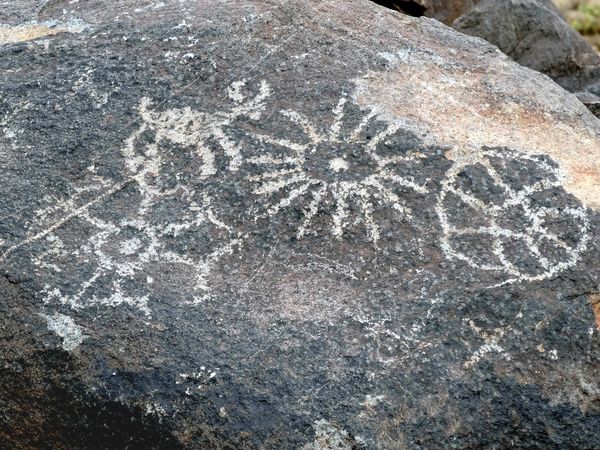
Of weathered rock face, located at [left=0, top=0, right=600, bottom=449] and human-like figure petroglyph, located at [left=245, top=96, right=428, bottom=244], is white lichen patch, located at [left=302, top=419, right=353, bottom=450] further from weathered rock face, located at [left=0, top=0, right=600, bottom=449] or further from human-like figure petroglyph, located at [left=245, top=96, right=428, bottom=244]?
human-like figure petroglyph, located at [left=245, top=96, right=428, bottom=244]

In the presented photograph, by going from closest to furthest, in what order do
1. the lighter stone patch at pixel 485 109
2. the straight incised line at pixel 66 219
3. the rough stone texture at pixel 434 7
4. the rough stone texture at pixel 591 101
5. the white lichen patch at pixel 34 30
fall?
the straight incised line at pixel 66 219 → the lighter stone patch at pixel 485 109 → the white lichen patch at pixel 34 30 → the rough stone texture at pixel 591 101 → the rough stone texture at pixel 434 7

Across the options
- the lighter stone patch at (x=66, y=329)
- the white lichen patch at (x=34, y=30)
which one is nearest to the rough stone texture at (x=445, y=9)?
the white lichen patch at (x=34, y=30)

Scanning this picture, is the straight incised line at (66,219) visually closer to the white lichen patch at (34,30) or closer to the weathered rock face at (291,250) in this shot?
the weathered rock face at (291,250)

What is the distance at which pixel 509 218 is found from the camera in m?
2.52

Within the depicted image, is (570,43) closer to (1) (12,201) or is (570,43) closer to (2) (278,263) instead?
(2) (278,263)

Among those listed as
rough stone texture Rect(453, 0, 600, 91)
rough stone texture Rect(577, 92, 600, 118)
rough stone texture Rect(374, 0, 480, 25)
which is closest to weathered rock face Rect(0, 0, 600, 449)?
rough stone texture Rect(577, 92, 600, 118)

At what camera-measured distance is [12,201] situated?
2633mm

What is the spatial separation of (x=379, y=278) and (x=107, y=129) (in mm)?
889

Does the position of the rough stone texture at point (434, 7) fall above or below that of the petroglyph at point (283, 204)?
below

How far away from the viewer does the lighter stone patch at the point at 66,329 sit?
241cm

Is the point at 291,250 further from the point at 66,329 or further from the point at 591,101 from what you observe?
the point at 591,101

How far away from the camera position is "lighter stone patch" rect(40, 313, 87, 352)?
7.92ft

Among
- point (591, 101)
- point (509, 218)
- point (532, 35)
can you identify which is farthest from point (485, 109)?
point (532, 35)

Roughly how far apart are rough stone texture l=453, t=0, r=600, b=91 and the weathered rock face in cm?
150
